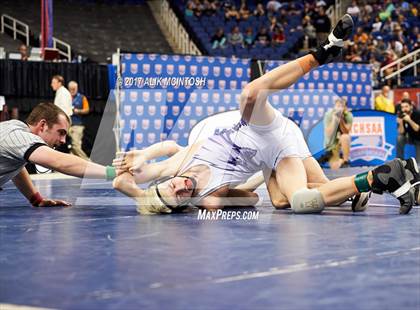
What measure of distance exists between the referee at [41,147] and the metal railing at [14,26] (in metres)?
13.9

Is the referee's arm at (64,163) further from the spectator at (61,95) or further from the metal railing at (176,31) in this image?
the metal railing at (176,31)

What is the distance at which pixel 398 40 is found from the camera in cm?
1897

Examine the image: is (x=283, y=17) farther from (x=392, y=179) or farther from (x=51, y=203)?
(x=392, y=179)

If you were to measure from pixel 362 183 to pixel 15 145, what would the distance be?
1.92 m

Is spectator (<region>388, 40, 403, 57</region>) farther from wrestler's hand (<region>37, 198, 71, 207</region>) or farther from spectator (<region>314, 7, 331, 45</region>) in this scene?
wrestler's hand (<region>37, 198, 71, 207</region>)

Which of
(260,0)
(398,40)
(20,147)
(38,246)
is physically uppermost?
(260,0)

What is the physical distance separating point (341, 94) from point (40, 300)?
1050 cm

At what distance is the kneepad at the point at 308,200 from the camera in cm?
461

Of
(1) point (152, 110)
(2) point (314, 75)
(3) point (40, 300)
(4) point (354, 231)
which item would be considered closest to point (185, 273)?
(3) point (40, 300)

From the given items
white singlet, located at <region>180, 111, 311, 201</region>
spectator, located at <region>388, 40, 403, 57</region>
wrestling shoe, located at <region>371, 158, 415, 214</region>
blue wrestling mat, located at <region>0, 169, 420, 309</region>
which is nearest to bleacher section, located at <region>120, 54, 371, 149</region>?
white singlet, located at <region>180, 111, 311, 201</region>

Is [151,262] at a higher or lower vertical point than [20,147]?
lower

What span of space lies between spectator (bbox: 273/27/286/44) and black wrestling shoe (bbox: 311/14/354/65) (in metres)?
15.9

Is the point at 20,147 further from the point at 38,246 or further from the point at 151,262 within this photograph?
the point at 151,262

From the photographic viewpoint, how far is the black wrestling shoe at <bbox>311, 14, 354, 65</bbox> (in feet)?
14.0
